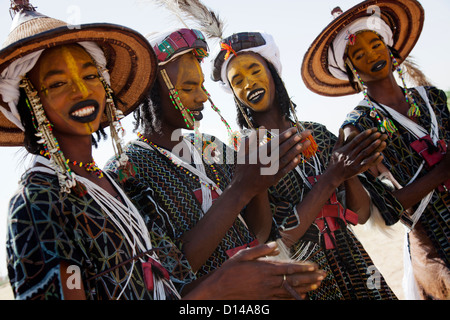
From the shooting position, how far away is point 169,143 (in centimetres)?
273

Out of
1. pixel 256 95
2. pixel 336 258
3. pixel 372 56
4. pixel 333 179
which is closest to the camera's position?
pixel 333 179

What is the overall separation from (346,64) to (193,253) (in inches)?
106

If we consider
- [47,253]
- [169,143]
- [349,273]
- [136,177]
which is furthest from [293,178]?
[47,253]

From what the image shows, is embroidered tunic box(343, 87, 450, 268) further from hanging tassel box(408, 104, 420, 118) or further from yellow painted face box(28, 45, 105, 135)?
yellow painted face box(28, 45, 105, 135)

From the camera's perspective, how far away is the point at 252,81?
130 inches

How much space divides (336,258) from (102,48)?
2.23 meters

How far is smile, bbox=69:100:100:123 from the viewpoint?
202 centimetres

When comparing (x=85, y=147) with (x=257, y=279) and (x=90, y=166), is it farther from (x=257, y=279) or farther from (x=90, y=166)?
(x=257, y=279)

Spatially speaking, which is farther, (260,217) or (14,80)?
(260,217)

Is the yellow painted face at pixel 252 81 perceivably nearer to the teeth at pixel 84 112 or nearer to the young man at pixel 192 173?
the young man at pixel 192 173

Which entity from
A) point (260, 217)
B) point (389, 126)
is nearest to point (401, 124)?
point (389, 126)

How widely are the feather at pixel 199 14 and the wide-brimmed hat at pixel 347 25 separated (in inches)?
36.3

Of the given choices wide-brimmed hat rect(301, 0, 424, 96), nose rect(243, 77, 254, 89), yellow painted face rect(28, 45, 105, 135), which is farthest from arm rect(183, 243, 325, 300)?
wide-brimmed hat rect(301, 0, 424, 96)
